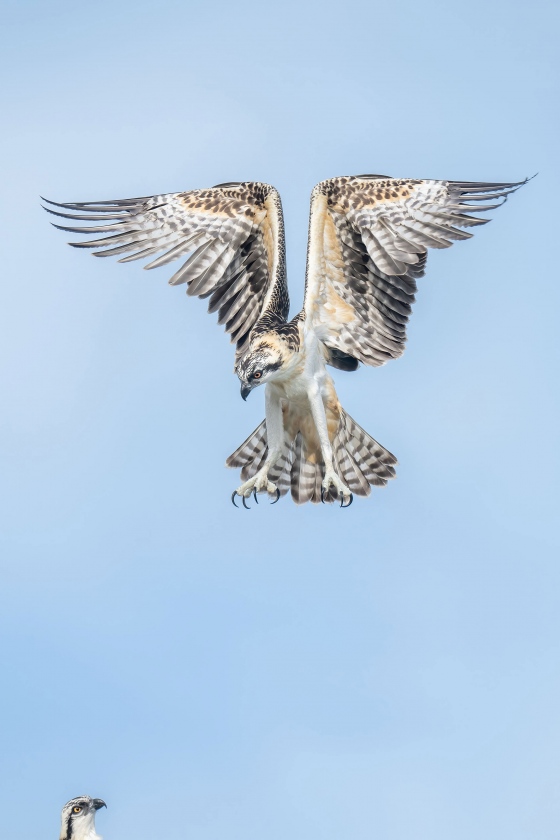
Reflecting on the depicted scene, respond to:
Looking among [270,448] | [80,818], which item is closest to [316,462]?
[270,448]

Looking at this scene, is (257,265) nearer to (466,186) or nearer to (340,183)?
(340,183)

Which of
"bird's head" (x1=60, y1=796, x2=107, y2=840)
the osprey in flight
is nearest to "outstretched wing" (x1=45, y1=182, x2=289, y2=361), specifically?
the osprey in flight

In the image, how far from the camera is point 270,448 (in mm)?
20406

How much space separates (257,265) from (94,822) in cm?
741

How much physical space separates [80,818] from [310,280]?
7359 millimetres

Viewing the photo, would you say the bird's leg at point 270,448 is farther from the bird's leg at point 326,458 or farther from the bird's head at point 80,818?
the bird's head at point 80,818

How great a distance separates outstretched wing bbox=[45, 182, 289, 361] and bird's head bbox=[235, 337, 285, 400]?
4.46 ft

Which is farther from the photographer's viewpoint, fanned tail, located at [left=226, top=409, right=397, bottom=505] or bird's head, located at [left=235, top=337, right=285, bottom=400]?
fanned tail, located at [left=226, top=409, right=397, bottom=505]

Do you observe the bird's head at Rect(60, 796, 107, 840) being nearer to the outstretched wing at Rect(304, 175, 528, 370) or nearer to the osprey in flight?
the osprey in flight

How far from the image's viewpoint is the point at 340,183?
19906 millimetres

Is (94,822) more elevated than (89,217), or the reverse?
(89,217)

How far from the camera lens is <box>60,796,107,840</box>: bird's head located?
2008 centimetres

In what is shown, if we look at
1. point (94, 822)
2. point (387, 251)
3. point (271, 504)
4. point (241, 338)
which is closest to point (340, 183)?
point (387, 251)

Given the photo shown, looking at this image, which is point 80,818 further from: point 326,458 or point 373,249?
point 373,249
